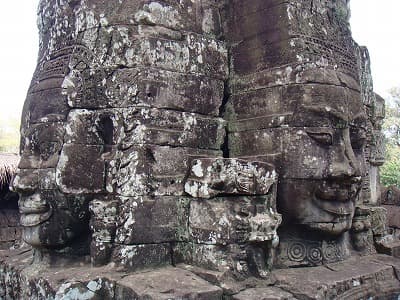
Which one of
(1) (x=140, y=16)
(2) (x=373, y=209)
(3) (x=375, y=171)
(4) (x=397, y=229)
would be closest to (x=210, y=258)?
(1) (x=140, y=16)

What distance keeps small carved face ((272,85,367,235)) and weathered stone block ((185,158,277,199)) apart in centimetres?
34

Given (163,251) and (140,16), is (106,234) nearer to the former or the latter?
(163,251)

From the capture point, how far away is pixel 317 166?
13.3ft

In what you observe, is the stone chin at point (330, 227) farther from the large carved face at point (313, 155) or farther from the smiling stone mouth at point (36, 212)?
the smiling stone mouth at point (36, 212)

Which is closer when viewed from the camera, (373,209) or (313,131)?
(313,131)

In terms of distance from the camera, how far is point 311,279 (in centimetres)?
381

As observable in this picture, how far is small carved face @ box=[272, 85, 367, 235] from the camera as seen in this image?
Answer: 13.3 ft

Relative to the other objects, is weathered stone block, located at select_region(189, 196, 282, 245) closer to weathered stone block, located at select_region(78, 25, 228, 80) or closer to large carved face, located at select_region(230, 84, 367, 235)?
large carved face, located at select_region(230, 84, 367, 235)

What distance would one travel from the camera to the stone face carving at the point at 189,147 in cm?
379

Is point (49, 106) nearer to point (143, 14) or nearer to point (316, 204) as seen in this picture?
point (143, 14)

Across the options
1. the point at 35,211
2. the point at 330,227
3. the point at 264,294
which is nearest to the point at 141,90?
the point at 35,211

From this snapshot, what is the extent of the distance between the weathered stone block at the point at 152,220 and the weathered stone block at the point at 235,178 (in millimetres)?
325

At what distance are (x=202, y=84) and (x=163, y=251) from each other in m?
1.68

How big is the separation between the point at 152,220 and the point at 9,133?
48.6 meters
